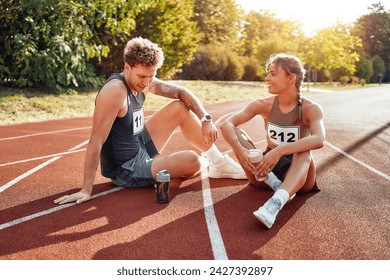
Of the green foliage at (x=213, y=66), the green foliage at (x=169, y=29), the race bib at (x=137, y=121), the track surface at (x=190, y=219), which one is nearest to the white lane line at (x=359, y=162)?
the track surface at (x=190, y=219)

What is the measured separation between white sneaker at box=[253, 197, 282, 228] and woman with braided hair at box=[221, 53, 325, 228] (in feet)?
0.55

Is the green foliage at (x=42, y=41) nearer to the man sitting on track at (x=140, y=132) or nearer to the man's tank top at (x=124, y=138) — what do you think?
the man sitting on track at (x=140, y=132)

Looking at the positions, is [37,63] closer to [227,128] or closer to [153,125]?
[153,125]

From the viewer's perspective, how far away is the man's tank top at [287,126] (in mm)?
4328

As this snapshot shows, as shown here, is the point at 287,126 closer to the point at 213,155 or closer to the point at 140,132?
the point at 213,155

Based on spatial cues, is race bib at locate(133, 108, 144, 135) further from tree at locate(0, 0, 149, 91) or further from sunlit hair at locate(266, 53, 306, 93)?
tree at locate(0, 0, 149, 91)

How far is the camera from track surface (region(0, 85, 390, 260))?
10.6 ft

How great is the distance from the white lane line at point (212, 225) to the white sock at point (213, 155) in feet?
0.84

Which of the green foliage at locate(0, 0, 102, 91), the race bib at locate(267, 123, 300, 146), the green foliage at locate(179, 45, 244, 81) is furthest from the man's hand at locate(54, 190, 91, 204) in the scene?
the green foliage at locate(179, 45, 244, 81)

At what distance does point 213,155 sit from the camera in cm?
503

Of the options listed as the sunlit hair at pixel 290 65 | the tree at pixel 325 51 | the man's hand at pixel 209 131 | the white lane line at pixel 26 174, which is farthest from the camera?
the tree at pixel 325 51

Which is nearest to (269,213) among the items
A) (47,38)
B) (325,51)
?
(47,38)

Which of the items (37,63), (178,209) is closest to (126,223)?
(178,209)

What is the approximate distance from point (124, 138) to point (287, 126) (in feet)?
5.32
